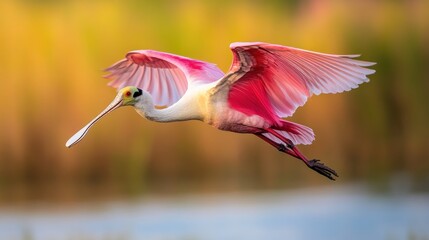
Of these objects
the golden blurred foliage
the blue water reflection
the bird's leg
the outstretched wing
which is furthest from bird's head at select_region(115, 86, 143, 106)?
the golden blurred foliage

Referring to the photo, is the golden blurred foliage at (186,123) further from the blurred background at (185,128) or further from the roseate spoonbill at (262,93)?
the roseate spoonbill at (262,93)

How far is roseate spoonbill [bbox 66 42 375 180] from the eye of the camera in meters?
5.70

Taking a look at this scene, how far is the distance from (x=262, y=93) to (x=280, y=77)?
0.12 metres

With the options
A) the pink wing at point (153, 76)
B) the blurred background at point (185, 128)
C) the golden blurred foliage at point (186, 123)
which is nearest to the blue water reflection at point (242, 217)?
the blurred background at point (185, 128)

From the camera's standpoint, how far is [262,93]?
19.8 ft

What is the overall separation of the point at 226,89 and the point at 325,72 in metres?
0.44

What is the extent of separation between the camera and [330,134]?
11.7 meters

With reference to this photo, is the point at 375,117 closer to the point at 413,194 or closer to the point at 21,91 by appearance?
the point at 413,194

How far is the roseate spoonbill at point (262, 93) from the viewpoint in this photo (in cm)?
570

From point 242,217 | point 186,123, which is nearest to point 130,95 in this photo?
point 186,123

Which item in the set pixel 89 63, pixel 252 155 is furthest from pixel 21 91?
pixel 252 155

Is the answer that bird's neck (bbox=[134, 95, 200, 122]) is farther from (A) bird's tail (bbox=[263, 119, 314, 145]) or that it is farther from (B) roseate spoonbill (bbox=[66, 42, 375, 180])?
(A) bird's tail (bbox=[263, 119, 314, 145])

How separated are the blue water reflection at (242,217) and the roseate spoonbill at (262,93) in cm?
410

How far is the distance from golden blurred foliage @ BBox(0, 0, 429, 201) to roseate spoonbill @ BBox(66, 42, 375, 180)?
17.1 ft
